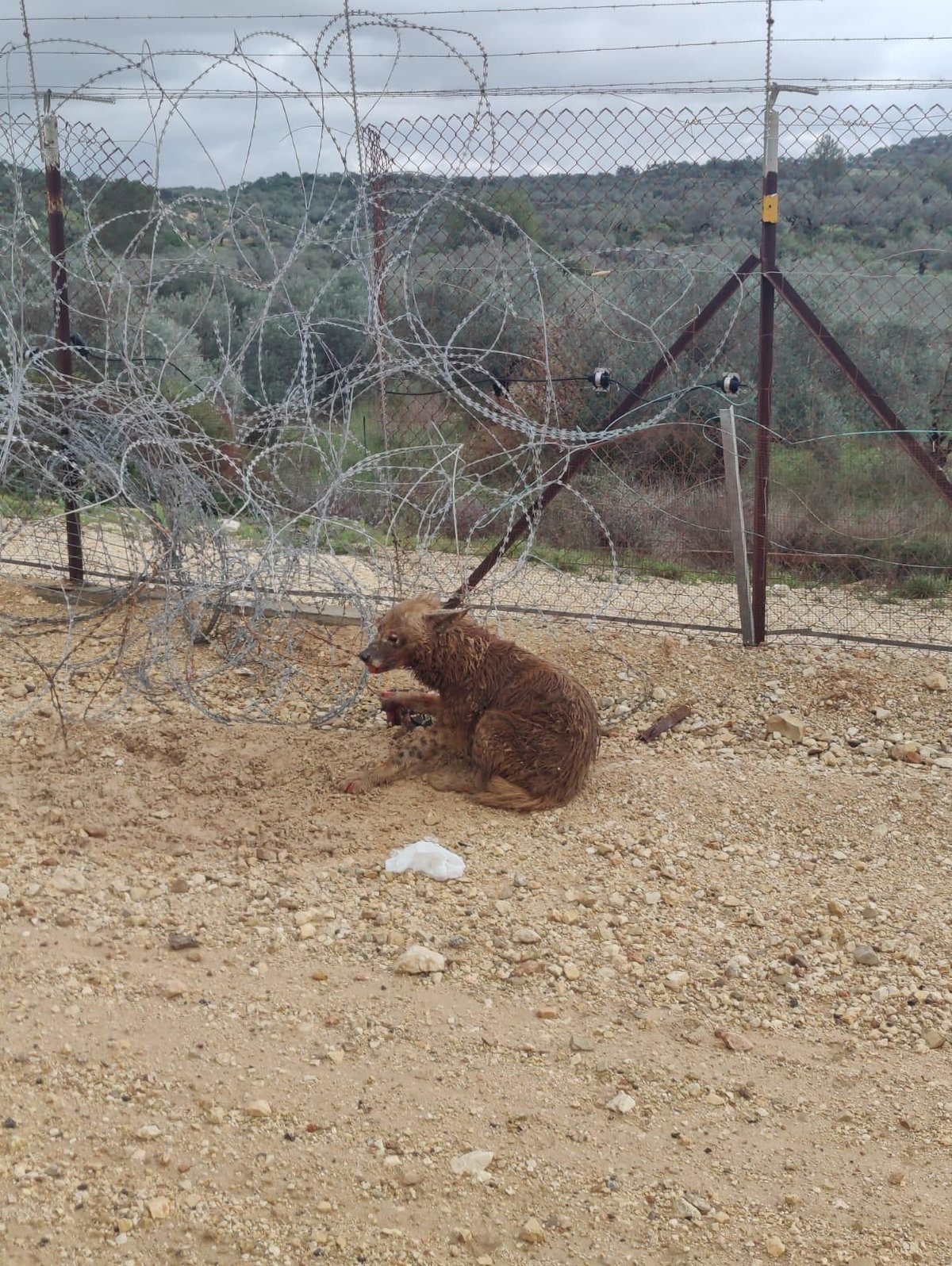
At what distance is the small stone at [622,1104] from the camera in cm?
311

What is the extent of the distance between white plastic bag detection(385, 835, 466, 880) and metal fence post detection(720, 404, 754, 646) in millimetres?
3055

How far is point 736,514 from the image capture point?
21.9ft

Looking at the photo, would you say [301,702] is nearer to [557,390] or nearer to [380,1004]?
[380,1004]

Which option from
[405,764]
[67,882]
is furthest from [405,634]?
[67,882]

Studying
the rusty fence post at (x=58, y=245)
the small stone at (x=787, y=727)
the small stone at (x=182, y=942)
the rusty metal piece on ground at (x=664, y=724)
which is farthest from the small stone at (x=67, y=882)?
the small stone at (x=787, y=727)

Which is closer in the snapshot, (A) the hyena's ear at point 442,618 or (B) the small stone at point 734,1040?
(B) the small stone at point 734,1040

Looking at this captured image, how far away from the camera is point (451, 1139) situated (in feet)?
9.73

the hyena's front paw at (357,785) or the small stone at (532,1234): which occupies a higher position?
the hyena's front paw at (357,785)

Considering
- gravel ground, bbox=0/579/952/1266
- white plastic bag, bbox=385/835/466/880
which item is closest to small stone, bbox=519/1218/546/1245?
gravel ground, bbox=0/579/952/1266

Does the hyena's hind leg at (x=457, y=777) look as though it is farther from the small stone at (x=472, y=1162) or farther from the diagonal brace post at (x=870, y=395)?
the diagonal brace post at (x=870, y=395)

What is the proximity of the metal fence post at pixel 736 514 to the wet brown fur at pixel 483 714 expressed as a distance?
76.2 inches

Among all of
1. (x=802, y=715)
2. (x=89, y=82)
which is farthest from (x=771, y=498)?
(x=89, y=82)

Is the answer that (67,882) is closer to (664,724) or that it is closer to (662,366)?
(664,724)

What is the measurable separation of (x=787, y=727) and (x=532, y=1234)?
3.69 meters
